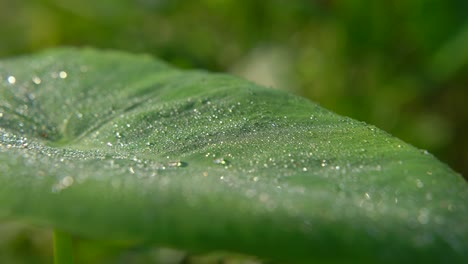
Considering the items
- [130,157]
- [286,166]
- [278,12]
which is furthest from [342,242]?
[278,12]

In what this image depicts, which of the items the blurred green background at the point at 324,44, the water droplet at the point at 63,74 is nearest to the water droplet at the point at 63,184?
the water droplet at the point at 63,74

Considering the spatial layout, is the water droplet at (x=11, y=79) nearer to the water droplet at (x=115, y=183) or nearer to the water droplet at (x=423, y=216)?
the water droplet at (x=115, y=183)

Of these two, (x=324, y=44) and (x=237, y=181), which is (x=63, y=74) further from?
(x=324, y=44)

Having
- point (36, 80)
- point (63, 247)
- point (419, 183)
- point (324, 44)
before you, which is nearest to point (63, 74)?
point (36, 80)

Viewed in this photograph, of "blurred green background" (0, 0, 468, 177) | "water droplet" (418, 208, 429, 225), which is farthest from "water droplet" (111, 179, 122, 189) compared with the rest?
"blurred green background" (0, 0, 468, 177)

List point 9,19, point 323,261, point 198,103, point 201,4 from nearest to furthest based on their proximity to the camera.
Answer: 1. point 323,261
2. point 198,103
3. point 201,4
4. point 9,19

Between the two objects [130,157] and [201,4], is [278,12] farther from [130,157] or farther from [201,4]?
[130,157]
